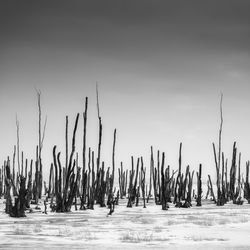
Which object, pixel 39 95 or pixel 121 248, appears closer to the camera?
pixel 121 248

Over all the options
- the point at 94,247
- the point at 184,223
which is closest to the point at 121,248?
the point at 94,247

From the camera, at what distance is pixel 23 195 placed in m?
10.1

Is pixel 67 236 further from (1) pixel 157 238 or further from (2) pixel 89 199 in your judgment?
(2) pixel 89 199

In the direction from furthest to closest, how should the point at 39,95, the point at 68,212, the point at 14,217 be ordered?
the point at 39,95
the point at 68,212
the point at 14,217

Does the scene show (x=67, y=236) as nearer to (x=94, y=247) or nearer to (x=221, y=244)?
(x=94, y=247)

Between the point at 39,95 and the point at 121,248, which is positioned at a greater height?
the point at 39,95

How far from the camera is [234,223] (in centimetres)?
776

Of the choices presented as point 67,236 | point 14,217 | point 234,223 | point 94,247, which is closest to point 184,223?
point 234,223

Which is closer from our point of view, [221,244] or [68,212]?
[221,244]

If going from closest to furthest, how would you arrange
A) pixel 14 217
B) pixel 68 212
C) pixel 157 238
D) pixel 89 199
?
pixel 157 238 → pixel 14 217 → pixel 68 212 → pixel 89 199

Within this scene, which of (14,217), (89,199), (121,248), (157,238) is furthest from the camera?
(89,199)

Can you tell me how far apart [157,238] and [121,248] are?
970mm

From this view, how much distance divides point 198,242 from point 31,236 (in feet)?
7.60

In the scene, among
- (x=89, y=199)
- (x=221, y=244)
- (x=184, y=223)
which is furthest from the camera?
(x=89, y=199)
